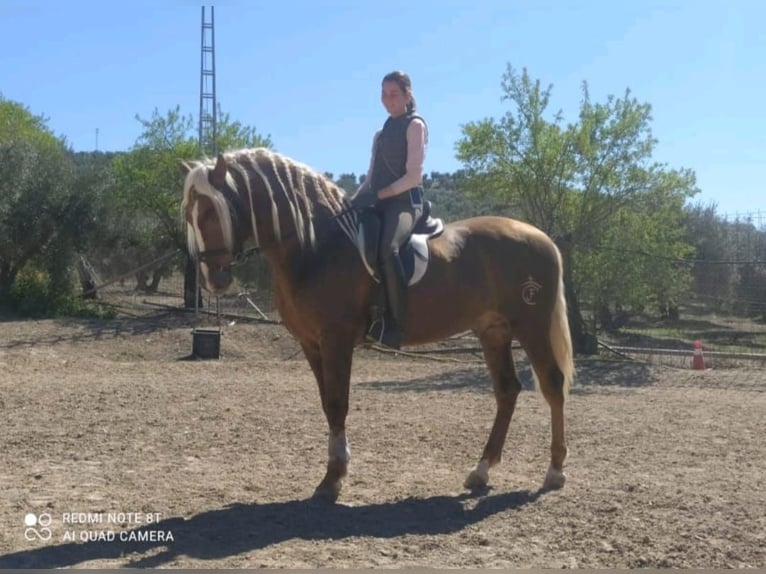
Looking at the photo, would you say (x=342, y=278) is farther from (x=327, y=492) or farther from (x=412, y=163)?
(x=327, y=492)

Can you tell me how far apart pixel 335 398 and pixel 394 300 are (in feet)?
2.44

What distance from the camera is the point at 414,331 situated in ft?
18.6

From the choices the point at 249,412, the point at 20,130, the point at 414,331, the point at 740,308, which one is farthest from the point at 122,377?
the point at 20,130

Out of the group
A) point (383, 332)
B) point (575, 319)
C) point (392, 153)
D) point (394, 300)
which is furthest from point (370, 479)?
point (575, 319)

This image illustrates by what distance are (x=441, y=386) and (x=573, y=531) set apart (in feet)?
22.1

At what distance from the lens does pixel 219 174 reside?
5.05m

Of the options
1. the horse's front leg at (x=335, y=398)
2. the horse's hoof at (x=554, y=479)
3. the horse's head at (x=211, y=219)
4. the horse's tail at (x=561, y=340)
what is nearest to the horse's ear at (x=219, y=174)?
the horse's head at (x=211, y=219)

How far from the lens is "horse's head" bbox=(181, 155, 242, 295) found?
501 cm

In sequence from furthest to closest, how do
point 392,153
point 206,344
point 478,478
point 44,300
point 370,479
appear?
point 44,300
point 206,344
point 370,479
point 478,478
point 392,153

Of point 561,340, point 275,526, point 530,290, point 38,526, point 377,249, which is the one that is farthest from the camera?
point 561,340

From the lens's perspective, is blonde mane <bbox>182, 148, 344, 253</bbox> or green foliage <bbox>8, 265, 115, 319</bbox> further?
green foliage <bbox>8, 265, 115, 319</bbox>

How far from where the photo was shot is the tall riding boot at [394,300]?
5.38 meters

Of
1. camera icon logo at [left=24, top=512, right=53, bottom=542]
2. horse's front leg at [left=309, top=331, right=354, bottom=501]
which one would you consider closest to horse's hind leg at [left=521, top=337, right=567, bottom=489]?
horse's front leg at [left=309, top=331, right=354, bottom=501]

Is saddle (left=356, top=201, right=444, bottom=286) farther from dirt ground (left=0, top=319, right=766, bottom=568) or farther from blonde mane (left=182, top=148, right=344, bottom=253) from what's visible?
dirt ground (left=0, top=319, right=766, bottom=568)
